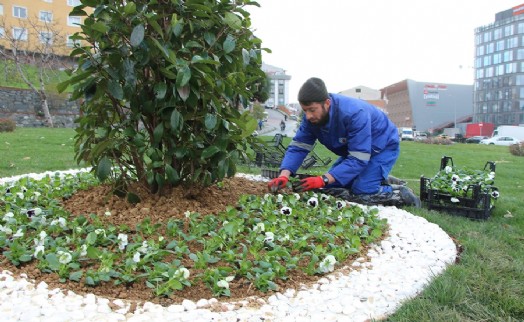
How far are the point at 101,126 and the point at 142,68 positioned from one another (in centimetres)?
52

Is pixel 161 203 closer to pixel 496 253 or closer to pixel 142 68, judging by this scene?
pixel 142 68

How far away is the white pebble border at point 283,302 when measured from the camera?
165 centimetres

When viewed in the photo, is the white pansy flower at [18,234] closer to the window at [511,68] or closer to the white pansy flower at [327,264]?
the white pansy flower at [327,264]

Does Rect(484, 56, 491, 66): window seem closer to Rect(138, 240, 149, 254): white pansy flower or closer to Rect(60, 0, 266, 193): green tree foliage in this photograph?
Rect(60, 0, 266, 193): green tree foliage

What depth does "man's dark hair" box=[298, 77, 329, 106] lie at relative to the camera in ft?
11.8

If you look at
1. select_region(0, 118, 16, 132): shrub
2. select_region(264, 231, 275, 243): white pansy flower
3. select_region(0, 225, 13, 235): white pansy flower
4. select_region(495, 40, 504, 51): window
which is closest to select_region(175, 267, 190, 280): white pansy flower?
select_region(264, 231, 275, 243): white pansy flower

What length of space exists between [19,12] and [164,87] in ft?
119

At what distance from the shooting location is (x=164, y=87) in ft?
8.56

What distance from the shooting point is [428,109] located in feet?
279

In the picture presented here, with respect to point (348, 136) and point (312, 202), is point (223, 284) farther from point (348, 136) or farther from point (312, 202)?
point (348, 136)

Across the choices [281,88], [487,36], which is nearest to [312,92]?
[487,36]

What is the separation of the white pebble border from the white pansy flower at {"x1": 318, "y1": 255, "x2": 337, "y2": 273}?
4 cm

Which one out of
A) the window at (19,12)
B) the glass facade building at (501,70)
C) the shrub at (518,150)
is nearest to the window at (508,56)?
the glass facade building at (501,70)

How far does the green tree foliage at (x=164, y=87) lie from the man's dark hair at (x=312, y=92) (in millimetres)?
628
